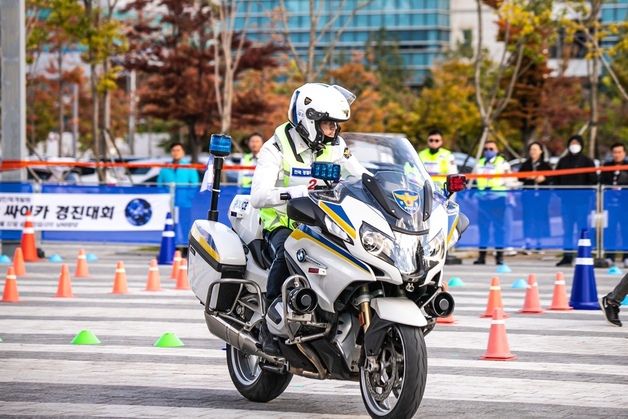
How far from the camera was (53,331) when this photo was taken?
44.6 ft

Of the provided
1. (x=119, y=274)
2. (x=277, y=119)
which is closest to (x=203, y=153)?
(x=277, y=119)

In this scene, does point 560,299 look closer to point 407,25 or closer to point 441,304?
point 441,304

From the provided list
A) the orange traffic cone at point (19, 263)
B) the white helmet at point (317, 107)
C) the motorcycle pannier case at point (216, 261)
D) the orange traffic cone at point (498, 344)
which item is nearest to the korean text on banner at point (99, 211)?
the orange traffic cone at point (19, 263)

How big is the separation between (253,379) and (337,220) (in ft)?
5.75

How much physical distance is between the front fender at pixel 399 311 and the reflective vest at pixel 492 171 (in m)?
15.9

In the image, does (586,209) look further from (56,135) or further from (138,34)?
(56,135)

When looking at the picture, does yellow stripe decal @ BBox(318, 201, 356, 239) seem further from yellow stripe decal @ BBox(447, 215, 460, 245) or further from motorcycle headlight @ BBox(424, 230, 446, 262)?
yellow stripe decal @ BBox(447, 215, 460, 245)

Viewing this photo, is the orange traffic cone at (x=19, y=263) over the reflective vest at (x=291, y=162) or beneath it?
beneath

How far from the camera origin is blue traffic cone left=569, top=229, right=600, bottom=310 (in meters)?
15.1

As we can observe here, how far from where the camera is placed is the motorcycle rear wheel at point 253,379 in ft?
30.8

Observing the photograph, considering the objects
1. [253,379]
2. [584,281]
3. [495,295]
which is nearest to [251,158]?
[584,281]

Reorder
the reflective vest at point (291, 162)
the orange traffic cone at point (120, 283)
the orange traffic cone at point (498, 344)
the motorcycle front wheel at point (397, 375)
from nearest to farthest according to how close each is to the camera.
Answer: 1. the motorcycle front wheel at point (397, 375)
2. the reflective vest at point (291, 162)
3. the orange traffic cone at point (498, 344)
4. the orange traffic cone at point (120, 283)

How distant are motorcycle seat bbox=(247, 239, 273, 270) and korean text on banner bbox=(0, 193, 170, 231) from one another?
1481 cm

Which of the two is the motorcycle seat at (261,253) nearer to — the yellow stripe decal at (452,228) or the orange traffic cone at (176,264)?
the yellow stripe decal at (452,228)
